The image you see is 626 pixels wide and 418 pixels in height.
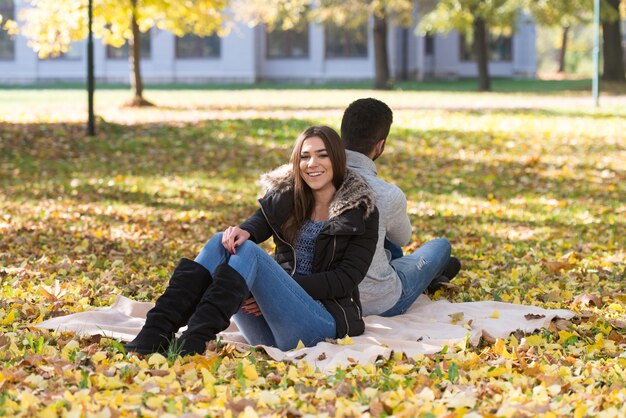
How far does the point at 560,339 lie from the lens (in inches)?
226

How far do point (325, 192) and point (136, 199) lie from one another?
7.32 metres

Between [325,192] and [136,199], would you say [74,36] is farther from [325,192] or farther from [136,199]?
[325,192]

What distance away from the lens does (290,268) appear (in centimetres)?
561

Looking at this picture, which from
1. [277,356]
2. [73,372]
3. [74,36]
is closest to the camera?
[73,372]

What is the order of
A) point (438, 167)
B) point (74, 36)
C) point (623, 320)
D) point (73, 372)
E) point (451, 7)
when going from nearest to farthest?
point (73, 372) → point (623, 320) → point (438, 167) → point (74, 36) → point (451, 7)

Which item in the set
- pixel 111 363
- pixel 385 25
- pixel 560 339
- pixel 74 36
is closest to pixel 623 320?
pixel 560 339

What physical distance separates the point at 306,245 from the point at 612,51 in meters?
31.0

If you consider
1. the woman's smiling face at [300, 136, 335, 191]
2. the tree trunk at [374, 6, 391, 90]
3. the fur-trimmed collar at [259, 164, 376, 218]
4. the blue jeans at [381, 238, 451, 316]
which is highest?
the tree trunk at [374, 6, 391, 90]

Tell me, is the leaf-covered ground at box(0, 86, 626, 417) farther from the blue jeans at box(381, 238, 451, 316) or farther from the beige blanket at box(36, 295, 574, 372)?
the blue jeans at box(381, 238, 451, 316)

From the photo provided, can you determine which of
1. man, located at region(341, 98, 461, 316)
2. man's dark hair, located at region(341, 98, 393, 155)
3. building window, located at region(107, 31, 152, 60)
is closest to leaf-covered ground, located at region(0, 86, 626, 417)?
man, located at region(341, 98, 461, 316)

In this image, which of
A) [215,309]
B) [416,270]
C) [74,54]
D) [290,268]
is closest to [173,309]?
[215,309]

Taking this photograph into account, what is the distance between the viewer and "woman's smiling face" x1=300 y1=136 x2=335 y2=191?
550cm

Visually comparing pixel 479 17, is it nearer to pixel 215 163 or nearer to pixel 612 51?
pixel 612 51

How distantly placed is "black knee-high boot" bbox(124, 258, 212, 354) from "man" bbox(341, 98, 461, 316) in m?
1.11
